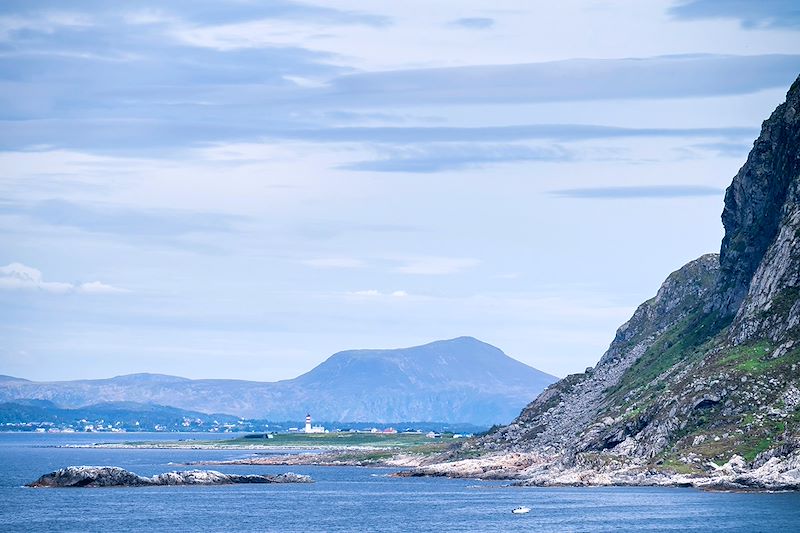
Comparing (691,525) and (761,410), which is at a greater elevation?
(761,410)

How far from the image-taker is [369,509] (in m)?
196

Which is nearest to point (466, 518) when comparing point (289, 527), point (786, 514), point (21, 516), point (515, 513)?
point (515, 513)

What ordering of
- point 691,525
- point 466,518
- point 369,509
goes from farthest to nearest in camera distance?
point 369,509
point 466,518
point 691,525

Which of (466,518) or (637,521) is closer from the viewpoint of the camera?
(637,521)

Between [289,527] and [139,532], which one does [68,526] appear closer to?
[139,532]

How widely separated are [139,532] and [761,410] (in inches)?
3517

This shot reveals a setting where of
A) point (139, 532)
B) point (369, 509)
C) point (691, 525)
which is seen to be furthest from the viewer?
point (369, 509)

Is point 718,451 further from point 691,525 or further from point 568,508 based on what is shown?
point 691,525

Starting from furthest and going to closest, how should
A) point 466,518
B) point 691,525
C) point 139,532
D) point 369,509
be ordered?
point 369,509, point 466,518, point 139,532, point 691,525

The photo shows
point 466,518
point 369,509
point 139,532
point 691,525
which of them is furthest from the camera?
point 369,509

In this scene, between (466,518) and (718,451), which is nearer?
(466,518)

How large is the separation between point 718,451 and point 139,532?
272 ft

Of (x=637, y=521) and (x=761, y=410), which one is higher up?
(x=761, y=410)

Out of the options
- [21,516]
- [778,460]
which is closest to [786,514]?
[778,460]
